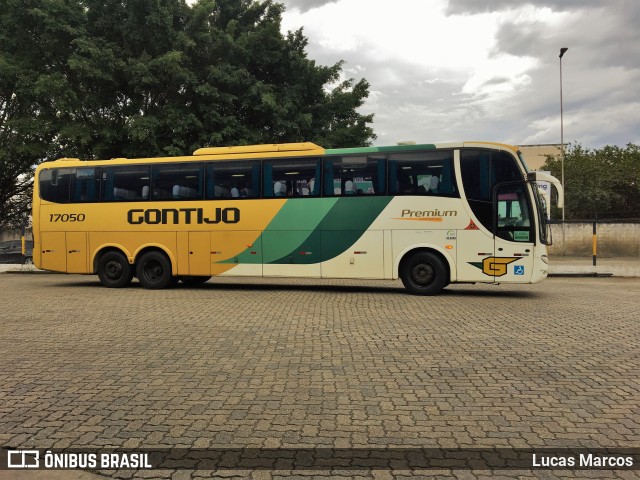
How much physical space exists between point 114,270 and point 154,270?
3.78 ft

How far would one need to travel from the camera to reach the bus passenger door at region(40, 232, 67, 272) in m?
14.1

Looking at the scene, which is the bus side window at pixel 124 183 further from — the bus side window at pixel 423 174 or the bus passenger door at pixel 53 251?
the bus side window at pixel 423 174

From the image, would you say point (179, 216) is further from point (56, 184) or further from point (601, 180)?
point (601, 180)

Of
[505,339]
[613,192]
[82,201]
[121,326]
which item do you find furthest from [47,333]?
[613,192]

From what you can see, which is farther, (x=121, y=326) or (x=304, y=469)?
(x=121, y=326)

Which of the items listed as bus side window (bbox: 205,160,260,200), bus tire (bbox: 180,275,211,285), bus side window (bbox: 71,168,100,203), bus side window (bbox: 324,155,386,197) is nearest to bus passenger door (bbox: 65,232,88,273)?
bus side window (bbox: 71,168,100,203)

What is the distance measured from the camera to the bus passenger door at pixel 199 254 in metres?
13.2

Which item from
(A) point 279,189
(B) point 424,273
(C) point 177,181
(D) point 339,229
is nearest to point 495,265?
(B) point 424,273

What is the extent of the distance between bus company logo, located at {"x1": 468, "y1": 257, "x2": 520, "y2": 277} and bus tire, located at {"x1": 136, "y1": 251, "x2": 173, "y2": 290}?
26.0 feet

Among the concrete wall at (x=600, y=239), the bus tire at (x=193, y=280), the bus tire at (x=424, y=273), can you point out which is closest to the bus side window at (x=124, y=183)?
the bus tire at (x=193, y=280)

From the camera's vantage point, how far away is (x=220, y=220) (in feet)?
43.0

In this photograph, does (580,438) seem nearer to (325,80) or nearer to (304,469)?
(304,469)

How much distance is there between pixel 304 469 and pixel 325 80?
20.1 metres

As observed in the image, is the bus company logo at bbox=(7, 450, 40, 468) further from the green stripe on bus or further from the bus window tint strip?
the bus window tint strip
